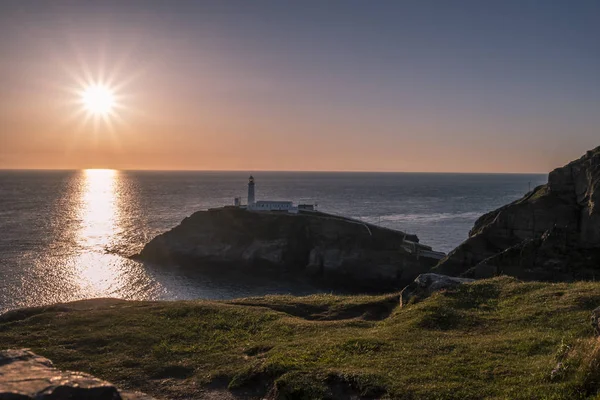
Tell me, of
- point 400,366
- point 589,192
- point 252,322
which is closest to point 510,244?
point 589,192

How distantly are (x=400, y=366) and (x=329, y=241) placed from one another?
173 feet

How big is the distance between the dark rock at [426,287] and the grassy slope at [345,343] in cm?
85

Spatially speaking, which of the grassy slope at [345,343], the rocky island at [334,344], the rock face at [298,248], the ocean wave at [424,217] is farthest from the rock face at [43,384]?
the ocean wave at [424,217]

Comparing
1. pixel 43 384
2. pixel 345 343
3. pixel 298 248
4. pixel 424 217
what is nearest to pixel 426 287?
pixel 345 343

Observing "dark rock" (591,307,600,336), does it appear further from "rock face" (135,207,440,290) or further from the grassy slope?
"rock face" (135,207,440,290)

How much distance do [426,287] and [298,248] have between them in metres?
45.5

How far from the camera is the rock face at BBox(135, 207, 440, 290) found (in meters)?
59.8

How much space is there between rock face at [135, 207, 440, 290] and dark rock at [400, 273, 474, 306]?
34.8m

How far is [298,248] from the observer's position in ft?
220

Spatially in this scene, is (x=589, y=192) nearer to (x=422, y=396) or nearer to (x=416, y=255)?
(x=416, y=255)

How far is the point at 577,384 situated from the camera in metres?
9.88

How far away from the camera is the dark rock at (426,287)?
21656mm

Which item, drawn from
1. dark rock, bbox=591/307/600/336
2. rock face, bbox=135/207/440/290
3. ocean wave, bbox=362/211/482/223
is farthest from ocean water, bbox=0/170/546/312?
dark rock, bbox=591/307/600/336

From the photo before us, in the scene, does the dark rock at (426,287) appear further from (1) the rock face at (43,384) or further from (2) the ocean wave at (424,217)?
(2) the ocean wave at (424,217)
